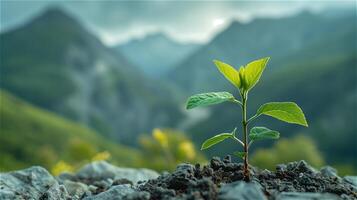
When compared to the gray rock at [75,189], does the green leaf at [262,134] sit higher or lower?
lower

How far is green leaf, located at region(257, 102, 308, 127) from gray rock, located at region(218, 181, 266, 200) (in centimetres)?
88

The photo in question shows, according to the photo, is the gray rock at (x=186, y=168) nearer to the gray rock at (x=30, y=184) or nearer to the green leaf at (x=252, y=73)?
the green leaf at (x=252, y=73)

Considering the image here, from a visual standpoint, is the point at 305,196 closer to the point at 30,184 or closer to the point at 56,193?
the point at 56,193

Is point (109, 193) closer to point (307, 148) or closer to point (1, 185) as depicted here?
point (1, 185)

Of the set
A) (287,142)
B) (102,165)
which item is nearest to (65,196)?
(102,165)

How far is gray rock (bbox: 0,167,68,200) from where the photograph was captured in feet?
20.9

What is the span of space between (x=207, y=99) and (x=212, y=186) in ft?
2.59

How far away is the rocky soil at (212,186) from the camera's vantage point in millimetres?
4535

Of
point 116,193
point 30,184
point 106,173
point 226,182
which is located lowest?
point 116,193

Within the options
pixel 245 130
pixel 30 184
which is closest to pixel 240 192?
pixel 245 130

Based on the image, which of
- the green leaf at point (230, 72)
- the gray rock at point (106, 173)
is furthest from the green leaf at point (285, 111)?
the gray rock at point (106, 173)

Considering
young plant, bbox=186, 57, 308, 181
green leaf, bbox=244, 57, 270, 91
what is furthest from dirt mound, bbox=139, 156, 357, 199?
green leaf, bbox=244, 57, 270, 91

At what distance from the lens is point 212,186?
461 centimetres

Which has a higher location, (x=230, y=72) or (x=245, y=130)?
(x=230, y=72)
